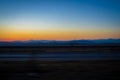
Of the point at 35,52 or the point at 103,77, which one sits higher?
the point at 35,52

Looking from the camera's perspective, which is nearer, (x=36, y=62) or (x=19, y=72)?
(x=19, y=72)

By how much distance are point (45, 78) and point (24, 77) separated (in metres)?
1.06

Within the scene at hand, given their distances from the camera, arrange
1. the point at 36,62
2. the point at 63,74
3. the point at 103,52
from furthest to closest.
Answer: the point at 103,52
the point at 36,62
the point at 63,74

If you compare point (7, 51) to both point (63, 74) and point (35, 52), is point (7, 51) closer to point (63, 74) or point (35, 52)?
point (35, 52)

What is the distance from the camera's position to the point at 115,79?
41.3 feet

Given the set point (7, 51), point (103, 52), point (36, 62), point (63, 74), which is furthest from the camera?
point (7, 51)

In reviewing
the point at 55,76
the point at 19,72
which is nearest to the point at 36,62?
the point at 19,72

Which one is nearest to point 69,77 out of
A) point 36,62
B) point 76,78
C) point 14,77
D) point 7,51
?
point 76,78

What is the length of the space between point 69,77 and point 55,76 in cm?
74

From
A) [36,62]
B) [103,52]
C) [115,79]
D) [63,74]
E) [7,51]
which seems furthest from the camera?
[7,51]

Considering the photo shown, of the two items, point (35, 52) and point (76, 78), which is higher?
point (35, 52)

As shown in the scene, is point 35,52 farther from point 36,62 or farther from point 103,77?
point 103,77

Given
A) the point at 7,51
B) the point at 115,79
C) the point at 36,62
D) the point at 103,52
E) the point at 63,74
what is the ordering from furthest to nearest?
the point at 7,51
the point at 103,52
the point at 36,62
the point at 63,74
the point at 115,79

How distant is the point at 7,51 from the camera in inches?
1364
